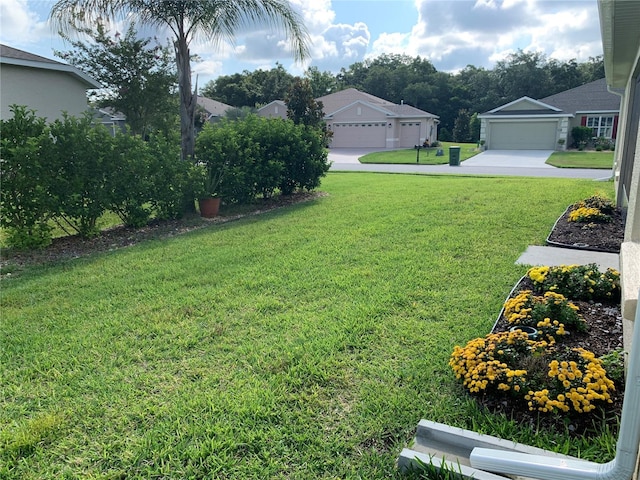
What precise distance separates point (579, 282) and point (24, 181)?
705 cm

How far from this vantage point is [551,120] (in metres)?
29.8

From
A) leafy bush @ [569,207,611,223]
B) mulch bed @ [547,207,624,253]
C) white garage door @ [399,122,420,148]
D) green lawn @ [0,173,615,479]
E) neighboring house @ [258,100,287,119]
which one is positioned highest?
neighboring house @ [258,100,287,119]

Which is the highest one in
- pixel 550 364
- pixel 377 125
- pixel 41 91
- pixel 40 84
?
pixel 40 84

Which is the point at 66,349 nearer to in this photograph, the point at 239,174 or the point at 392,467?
the point at 392,467

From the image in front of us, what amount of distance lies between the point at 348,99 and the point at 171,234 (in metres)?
Answer: 33.9

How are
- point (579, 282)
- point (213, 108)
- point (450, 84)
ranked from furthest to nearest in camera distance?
point (450, 84)
point (213, 108)
point (579, 282)

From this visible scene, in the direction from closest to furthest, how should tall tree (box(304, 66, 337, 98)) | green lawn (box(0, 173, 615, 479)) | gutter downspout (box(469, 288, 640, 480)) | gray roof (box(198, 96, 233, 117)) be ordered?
gutter downspout (box(469, 288, 640, 480)) → green lawn (box(0, 173, 615, 479)) → gray roof (box(198, 96, 233, 117)) → tall tree (box(304, 66, 337, 98))

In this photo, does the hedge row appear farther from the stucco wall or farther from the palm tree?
the stucco wall

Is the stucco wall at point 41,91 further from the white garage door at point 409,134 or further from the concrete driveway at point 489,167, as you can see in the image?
the white garage door at point 409,134

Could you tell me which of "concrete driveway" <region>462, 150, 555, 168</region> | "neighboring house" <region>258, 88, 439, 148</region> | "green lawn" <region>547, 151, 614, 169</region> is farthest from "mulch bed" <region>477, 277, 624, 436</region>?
"neighboring house" <region>258, 88, 439, 148</region>

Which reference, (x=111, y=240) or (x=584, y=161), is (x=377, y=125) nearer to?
(x=584, y=161)

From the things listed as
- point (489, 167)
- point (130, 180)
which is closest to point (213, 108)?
point (489, 167)

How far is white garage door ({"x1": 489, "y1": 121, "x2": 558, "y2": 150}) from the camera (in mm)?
30312

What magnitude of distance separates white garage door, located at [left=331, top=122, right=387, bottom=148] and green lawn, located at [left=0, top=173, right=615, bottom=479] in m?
30.3
